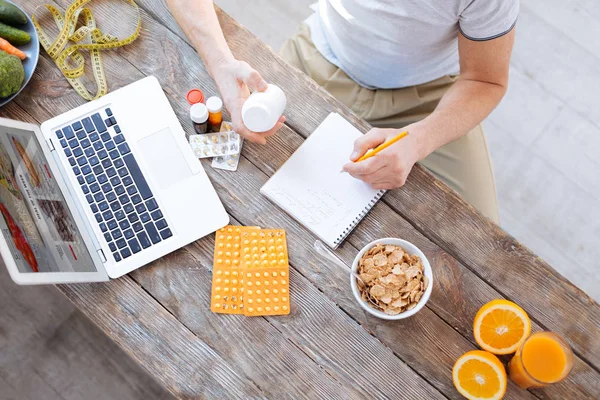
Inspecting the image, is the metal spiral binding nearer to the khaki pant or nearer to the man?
the man

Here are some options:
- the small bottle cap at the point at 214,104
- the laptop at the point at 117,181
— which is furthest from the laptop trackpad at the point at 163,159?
the small bottle cap at the point at 214,104

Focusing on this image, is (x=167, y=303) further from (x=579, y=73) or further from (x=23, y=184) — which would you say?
(x=579, y=73)

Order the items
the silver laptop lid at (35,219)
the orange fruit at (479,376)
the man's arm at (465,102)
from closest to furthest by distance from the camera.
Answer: the silver laptop lid at (35,219), the orange fruit at (479,376), the man's arm at (465,102)

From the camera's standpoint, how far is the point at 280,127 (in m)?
1.26

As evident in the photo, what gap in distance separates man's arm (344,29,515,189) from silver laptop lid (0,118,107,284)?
2.04ft

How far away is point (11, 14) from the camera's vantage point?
124 centimetres

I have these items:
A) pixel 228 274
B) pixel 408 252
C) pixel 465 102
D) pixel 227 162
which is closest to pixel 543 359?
pixel 408 252

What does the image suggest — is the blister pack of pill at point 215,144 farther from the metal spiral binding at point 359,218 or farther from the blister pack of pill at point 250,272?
the metal spiral binding at point 359,218

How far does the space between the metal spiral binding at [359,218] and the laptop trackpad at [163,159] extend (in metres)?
0.38

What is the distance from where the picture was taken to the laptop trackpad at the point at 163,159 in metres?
1.23

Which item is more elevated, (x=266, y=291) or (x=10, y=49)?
(x=10, y=49)

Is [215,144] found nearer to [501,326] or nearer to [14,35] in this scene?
[14,35]

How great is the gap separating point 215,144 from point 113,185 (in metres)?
0.25

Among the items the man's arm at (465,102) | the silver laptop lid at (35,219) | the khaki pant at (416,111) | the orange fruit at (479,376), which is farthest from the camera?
the khaki pant at (416,111)
